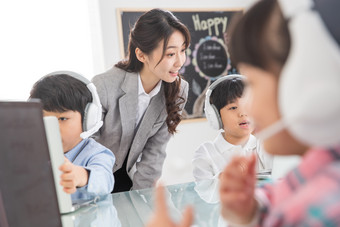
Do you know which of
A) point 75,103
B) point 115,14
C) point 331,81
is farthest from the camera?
point 115,14

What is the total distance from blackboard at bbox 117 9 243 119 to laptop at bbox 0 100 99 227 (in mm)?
2445

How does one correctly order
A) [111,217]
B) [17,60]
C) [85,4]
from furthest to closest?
[85,4] < [17,60] < [111,217]

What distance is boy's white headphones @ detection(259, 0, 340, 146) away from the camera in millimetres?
327

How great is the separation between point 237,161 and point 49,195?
16.0 inches

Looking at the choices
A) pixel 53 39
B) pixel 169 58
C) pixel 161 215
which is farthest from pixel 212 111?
pixel 53 39

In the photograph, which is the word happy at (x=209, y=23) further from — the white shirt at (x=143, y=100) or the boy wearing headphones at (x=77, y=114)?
the boy wearing headphones at (x=77, y=114)

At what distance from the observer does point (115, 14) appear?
277 cm

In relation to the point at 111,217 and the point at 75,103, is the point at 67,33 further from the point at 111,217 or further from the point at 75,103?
the point at 111,217

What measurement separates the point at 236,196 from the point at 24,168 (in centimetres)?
41

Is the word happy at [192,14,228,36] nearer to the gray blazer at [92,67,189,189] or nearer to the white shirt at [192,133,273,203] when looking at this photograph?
the gray blazer at [92,67,189,189]

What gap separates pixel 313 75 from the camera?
33 cm

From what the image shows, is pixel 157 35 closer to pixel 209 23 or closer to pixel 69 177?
pixel 69 177

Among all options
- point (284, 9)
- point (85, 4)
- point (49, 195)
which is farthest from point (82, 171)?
point (85, 4)

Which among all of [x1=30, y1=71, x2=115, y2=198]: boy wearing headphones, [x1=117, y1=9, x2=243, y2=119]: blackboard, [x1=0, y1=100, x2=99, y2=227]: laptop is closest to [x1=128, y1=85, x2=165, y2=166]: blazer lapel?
[x1=30, y1=71, x2=115, y2=198]: boy wearing headphones
